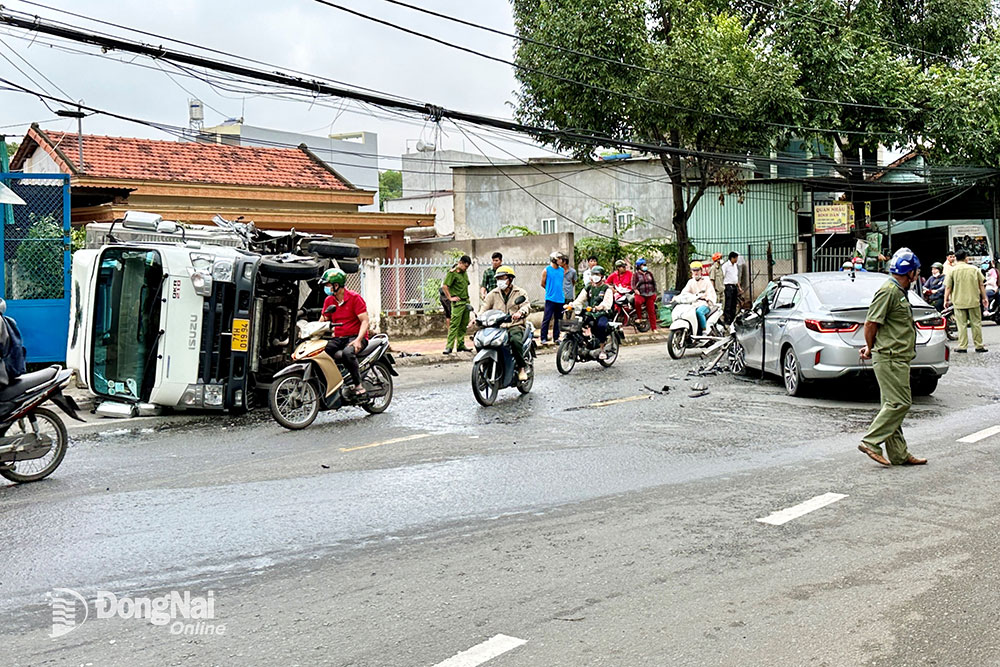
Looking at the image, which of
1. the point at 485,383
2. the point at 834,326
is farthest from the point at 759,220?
the point at 485,383

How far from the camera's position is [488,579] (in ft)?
17.8

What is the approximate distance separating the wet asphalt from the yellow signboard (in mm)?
21742

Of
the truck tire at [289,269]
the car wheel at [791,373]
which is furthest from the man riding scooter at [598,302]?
the truck tire at [289,269]

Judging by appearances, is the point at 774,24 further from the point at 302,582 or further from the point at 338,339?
the point at 302,582

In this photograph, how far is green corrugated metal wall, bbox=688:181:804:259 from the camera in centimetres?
3303

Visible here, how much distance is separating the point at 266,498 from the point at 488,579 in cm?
258

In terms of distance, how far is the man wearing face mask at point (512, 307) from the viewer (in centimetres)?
1273

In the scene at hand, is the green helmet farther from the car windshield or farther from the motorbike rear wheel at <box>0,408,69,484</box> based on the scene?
the car windshield

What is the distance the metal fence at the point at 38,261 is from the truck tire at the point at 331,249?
13.8 ft

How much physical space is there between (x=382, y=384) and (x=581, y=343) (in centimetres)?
472

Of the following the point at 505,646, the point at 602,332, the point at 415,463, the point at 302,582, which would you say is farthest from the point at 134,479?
the point at 602,332

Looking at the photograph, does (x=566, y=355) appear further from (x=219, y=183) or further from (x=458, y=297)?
(x=219, y=183)

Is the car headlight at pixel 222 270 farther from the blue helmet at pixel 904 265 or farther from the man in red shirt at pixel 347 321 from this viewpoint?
the blue helmet at pixel 904 265

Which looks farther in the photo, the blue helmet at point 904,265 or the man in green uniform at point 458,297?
the man in green uniform at point 458,297
